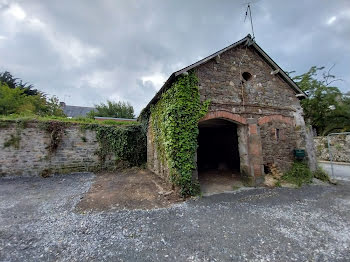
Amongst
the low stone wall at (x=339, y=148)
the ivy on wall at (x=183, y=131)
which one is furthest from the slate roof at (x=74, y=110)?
the low stone wall at (x=339, y=148)

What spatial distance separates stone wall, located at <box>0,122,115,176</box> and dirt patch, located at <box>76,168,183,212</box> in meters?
2.70

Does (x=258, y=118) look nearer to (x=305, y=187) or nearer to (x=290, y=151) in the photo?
(x=290, y=151)

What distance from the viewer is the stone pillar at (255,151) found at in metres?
5.60

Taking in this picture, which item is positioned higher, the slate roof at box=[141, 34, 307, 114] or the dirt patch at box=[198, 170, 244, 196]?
the slate roof at box=[141, 34, 307, 114]

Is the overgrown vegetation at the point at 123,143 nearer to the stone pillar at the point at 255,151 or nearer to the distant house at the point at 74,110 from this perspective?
the stone pillar at the point at 255,151

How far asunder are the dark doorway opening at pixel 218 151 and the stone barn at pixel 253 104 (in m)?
1.39

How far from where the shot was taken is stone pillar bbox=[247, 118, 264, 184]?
5602 mm

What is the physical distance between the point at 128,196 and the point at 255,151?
4.80m

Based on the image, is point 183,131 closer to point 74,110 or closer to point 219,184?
point 219,184

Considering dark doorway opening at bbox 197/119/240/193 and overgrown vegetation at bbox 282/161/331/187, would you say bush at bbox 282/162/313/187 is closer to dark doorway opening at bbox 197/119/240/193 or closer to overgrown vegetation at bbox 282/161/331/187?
overgrown vegetation at bbox 282/161/331/187

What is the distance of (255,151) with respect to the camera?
565cm

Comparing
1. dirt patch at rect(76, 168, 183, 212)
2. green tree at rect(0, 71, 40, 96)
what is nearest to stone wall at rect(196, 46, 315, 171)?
dirt patch at rect(76, 168, 183, 212)

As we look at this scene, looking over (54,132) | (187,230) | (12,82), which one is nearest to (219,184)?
(187,230)

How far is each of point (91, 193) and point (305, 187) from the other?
7.72 meters
